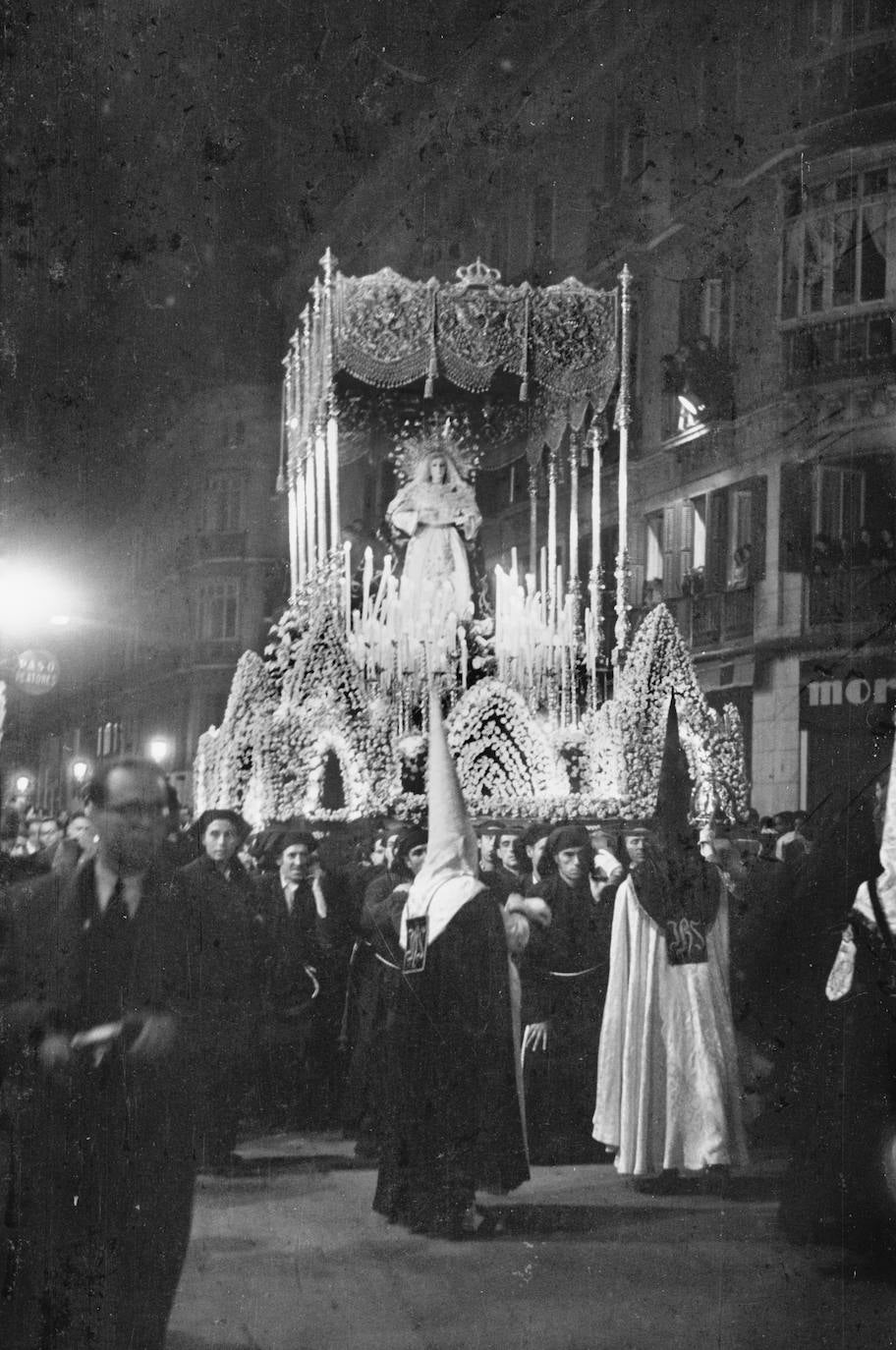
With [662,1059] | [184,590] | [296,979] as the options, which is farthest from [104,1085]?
[662,1059]

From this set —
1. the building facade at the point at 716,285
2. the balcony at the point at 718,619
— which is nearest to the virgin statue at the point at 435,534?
the building facade at the point at 716,285

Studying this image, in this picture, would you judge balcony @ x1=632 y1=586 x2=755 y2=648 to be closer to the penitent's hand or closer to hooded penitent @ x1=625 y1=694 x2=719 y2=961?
hooded penitent @ x1=625 y1=694 x2=719 y2=961

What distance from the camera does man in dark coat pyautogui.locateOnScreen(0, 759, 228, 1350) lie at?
3643 millimetres

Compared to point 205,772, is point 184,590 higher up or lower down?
higher up

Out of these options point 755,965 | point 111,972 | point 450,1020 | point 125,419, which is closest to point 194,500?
point 125,419

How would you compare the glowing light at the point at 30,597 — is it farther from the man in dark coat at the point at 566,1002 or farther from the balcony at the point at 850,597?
the balcony at the point at 850,597

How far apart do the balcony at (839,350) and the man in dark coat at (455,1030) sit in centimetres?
172

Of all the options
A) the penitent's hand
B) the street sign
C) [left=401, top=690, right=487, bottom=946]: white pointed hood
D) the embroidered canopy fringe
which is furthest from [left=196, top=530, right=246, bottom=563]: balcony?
the penitent's hand

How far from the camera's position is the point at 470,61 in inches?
164

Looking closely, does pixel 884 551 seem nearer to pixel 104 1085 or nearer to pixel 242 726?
pixel 242 726

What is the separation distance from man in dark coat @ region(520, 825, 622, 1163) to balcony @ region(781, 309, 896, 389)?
165cm

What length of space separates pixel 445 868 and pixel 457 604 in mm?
903

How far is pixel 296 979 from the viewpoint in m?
3.87

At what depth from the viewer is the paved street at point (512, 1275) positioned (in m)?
3.65
